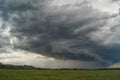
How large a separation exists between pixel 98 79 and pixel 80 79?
427cm

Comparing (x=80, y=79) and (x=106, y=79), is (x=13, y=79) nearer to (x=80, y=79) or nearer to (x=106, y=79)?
(x=80, y=79)

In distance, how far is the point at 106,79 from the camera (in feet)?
223

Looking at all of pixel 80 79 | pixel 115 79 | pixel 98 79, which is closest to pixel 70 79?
pixel 80 79

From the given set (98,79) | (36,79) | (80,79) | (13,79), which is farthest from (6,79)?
(98,79)

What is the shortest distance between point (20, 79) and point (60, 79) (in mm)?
9745

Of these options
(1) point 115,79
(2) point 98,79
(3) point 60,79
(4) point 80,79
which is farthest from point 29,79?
(1) point 115,79

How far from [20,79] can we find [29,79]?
2158 mm

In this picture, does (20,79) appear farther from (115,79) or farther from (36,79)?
(115,79)

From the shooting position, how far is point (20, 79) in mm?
68438

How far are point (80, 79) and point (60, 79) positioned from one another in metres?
4.79

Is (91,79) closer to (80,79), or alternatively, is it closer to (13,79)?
(80,79)

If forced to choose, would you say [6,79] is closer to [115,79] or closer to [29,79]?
[29,79]

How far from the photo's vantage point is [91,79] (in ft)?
220

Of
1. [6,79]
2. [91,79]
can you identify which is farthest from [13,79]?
[91,79]
